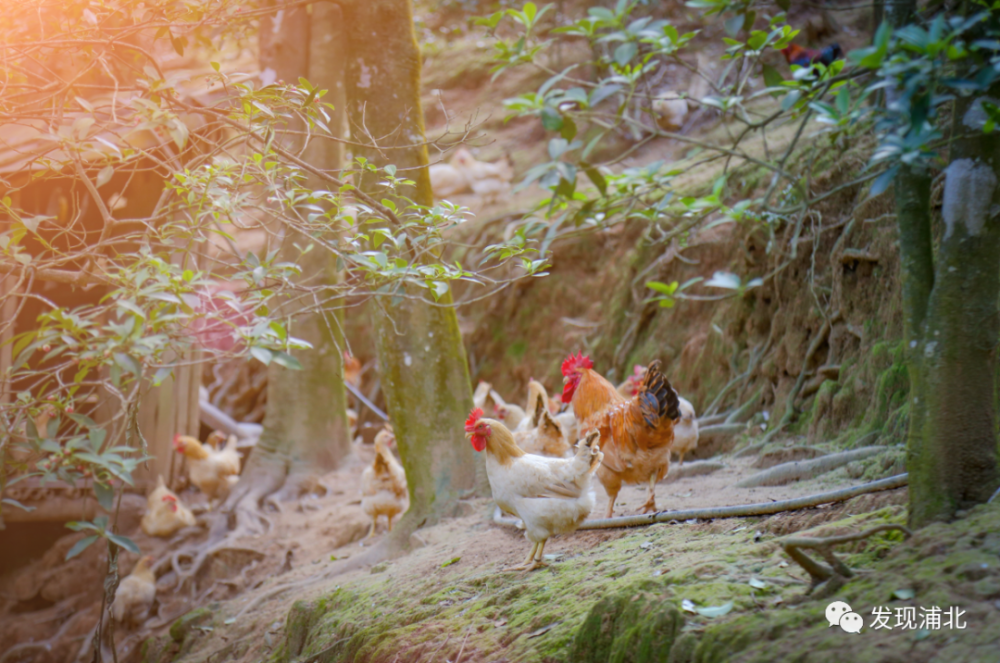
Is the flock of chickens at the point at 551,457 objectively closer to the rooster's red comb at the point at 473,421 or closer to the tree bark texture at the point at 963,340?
the rooster's red comb at the point at 473,421

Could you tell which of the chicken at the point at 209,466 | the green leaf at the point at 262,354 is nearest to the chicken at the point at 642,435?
the green leaf at the point at 262,354

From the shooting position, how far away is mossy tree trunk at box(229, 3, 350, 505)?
8.46 meters

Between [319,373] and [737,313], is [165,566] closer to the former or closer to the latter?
[319,373]

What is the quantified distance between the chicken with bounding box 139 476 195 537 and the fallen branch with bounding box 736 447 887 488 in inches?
237

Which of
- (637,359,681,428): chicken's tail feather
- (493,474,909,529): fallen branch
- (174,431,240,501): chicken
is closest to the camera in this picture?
(493,474,909,529): fallen branch

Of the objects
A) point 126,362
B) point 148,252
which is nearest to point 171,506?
point 148,252

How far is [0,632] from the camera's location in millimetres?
7707

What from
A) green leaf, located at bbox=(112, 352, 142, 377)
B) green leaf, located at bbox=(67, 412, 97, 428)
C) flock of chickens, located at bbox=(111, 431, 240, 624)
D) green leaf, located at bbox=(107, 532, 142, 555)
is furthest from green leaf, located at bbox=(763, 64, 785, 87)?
flock of chickens, located at bbox=(111, 431, 240, 624)

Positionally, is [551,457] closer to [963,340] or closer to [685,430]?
[685,430]

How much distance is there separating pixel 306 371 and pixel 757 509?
6.27m

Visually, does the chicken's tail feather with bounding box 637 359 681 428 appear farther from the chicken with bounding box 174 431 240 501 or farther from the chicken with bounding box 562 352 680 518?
the chicken with bounding box 174 431 240 501

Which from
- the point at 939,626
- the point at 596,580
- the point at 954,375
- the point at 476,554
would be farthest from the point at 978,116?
the point at 476,554

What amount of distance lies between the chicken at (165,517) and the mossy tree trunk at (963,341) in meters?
7.35

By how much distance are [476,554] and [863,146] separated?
4.82 meters
